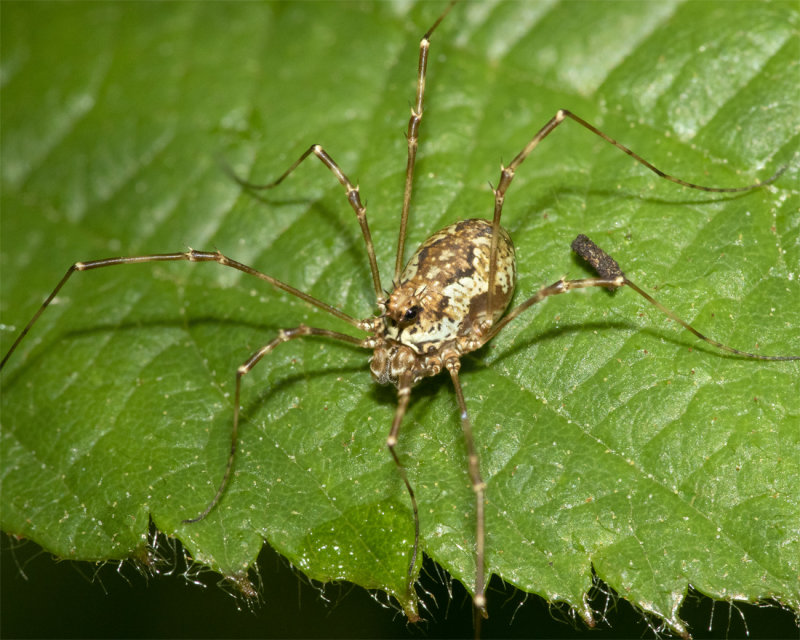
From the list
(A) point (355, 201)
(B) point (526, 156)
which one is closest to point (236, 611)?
(A) point (355, 201)

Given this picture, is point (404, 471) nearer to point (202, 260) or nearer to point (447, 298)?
point (447, 298)

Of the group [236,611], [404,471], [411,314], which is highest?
[411,314]

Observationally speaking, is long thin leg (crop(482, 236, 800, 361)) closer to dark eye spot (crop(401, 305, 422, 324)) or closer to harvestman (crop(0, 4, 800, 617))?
harvestman (crop(0, 4, 800, 617))

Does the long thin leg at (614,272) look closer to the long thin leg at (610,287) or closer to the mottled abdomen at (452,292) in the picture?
the long thin leg at (610,287)

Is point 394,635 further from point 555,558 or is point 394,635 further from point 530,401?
point 530,401

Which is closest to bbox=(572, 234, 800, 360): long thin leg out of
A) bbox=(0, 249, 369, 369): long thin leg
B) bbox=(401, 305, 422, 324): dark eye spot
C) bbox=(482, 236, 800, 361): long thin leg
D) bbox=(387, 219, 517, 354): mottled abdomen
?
bbox=(482, 236, 800, 361): long thin leg

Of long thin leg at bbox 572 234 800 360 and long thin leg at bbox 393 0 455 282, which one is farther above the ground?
Answer: long thin leg at bbox 393 0 455 282
